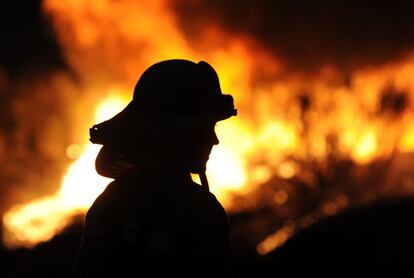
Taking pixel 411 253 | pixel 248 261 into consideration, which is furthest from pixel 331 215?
pixel 411 253

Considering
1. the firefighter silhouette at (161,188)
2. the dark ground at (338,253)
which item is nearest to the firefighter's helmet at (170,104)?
the firefighter silhouette at (161,188)

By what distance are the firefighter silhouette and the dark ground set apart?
1143 inches

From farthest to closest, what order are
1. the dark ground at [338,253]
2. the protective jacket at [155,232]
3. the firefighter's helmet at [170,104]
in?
the dark ground at [338,253]
the firefighter's helmet at [170,104]
the protective jacket at [155,232]

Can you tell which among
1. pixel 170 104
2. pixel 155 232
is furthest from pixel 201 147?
pixel 155 232

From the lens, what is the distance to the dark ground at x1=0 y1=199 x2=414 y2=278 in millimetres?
36688

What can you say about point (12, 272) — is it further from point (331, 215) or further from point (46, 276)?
point (331, 215)

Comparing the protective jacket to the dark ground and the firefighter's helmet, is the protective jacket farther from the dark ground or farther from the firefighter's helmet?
the dark ground

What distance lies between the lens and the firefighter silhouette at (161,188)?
16.0ft

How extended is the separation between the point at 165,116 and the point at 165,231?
86cm

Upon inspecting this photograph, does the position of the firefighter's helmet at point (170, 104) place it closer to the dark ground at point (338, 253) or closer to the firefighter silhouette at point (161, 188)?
the firefighter silhouette at point (161, 188)

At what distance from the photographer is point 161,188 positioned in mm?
5047

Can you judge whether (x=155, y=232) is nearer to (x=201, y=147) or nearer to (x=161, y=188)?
(x=161, y=188)

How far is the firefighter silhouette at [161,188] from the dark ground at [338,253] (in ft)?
95.3

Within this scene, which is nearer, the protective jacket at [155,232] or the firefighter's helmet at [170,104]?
the protective jacket at [155,232]
